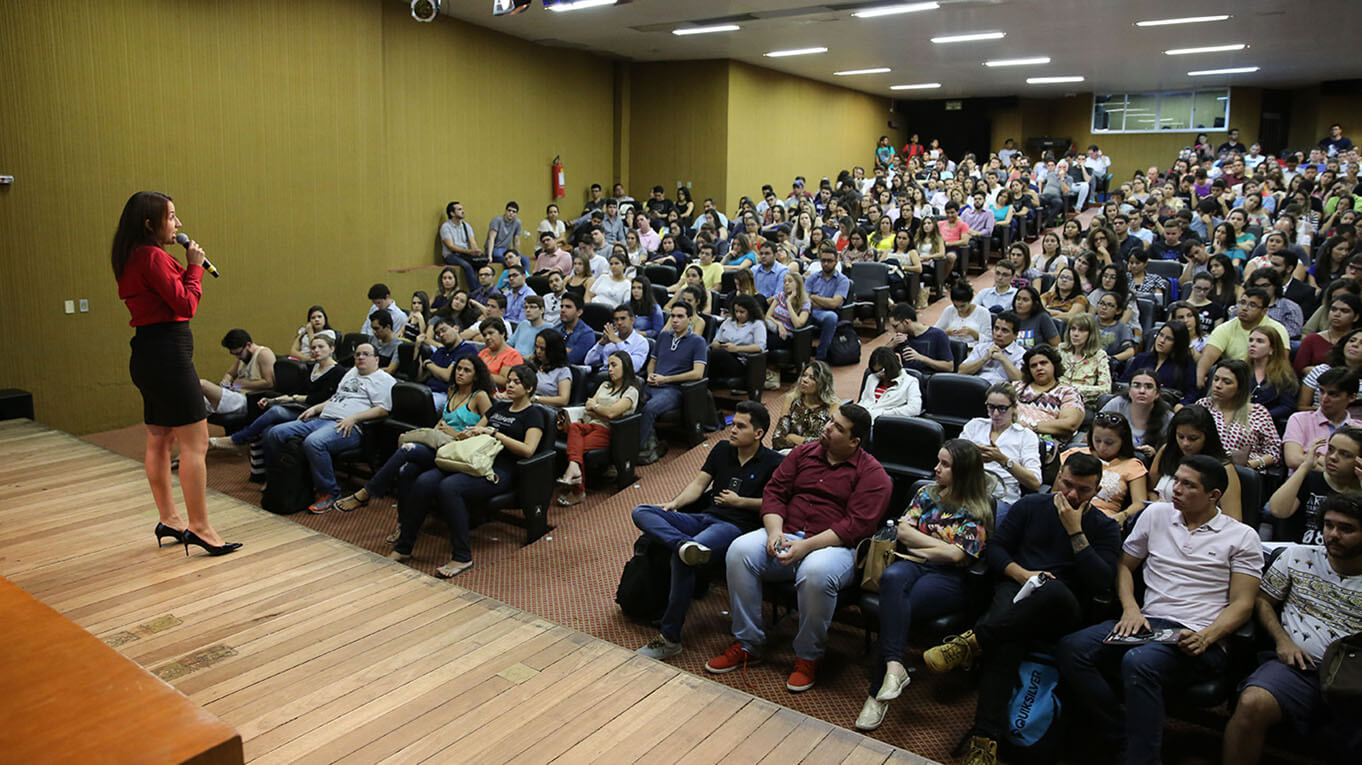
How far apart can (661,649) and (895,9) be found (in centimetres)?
806

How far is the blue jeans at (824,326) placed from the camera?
7453mm

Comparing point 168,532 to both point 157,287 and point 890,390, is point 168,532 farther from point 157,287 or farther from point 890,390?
point 890,390

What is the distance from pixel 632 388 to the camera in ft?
18.0

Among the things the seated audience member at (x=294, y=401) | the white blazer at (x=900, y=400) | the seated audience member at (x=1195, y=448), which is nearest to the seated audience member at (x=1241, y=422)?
the seated audience member at (x=1195, y=448)

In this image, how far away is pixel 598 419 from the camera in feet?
17.9

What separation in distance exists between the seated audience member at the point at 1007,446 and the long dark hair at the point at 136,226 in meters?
3.38

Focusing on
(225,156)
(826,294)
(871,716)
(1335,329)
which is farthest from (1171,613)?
(225,156)

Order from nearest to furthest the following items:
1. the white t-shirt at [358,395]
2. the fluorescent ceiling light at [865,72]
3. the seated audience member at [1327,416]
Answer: the seated audience member at [1327,416], the white t-shirt at [358,395], the fluorescent ceiling light at [865,72]

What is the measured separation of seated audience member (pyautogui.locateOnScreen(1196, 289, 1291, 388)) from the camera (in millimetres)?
4977

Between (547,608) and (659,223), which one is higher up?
(659,223)

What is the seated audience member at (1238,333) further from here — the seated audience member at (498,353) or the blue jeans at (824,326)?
the seated audience member at (498,353)

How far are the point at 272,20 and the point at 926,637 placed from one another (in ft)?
25.1

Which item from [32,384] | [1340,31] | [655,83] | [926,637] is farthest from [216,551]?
[1340,31]

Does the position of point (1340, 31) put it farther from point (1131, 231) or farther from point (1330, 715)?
point (1330, 715)
